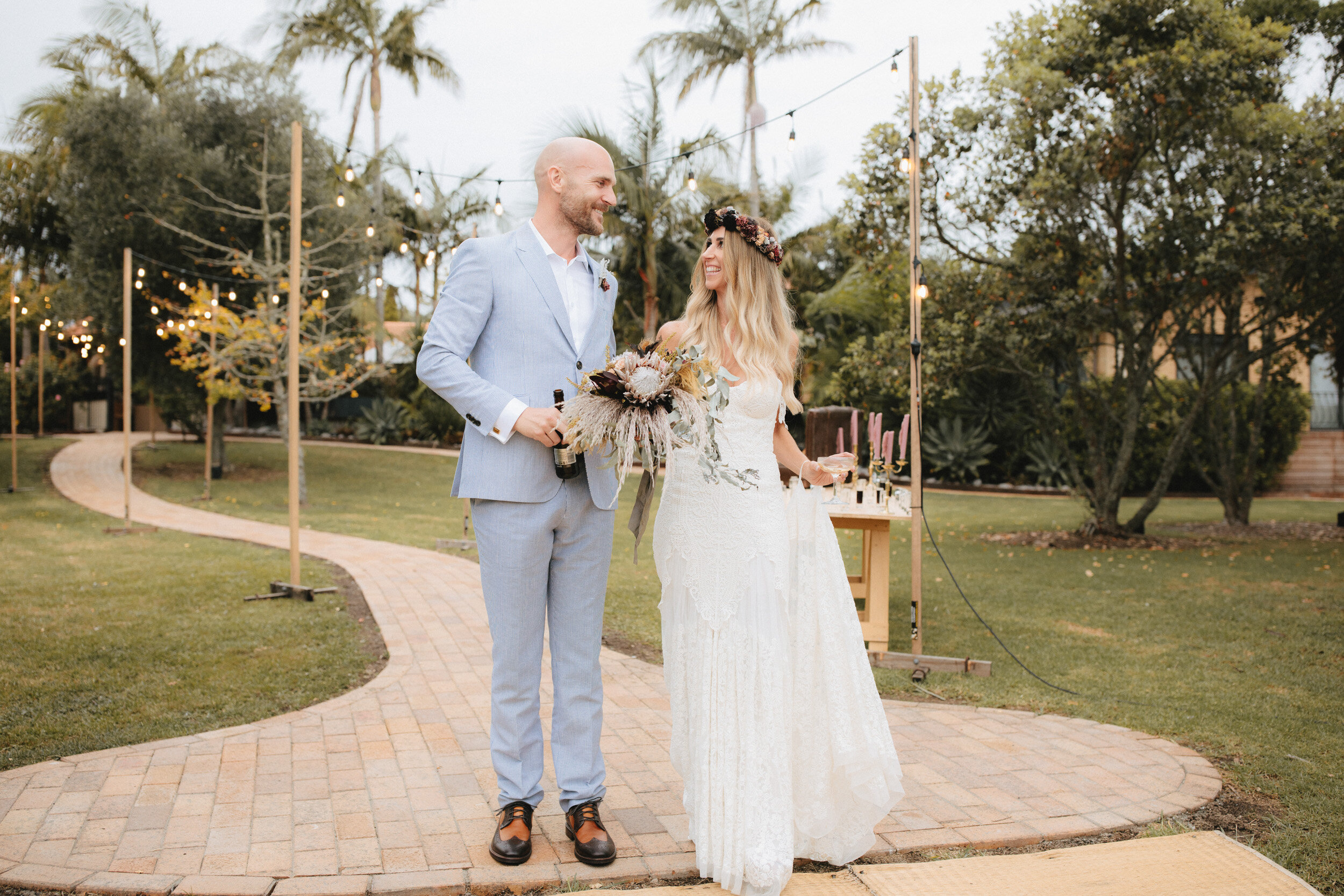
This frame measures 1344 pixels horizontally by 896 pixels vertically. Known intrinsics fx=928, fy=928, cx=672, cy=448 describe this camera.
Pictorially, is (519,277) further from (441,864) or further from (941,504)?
(941,504)

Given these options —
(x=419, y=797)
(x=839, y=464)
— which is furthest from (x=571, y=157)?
(x=419, y=797)

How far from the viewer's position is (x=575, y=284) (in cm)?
301

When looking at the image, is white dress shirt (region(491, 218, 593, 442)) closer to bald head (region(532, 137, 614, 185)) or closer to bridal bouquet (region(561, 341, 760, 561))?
bald head (region(532, 137, 614, 185))

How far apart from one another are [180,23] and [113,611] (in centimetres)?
2066

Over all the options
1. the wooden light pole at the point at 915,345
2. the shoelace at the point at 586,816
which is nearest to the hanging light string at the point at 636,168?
the wooden light pole at the point at 915,345

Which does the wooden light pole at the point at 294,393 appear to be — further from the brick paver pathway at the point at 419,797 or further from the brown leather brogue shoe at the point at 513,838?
the brown leather brogue shoe at the point at 513,838

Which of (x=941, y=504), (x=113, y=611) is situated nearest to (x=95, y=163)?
(x=113, y=611)

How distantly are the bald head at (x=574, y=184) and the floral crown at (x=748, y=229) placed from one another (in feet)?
1.15

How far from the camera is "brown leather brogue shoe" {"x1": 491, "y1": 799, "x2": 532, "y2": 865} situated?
2.81 m

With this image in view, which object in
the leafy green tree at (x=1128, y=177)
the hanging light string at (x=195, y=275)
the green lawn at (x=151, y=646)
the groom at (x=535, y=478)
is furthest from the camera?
the hanging light string at (x=195, y=275)

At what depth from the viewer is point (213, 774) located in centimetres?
350

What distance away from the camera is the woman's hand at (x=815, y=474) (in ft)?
10.6

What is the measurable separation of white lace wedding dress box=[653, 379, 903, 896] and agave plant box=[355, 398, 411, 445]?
929 inches

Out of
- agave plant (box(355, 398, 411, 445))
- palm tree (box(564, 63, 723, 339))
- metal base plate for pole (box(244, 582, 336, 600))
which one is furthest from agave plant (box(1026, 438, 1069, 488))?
agave plant (box(355, 398, 411, 445))
